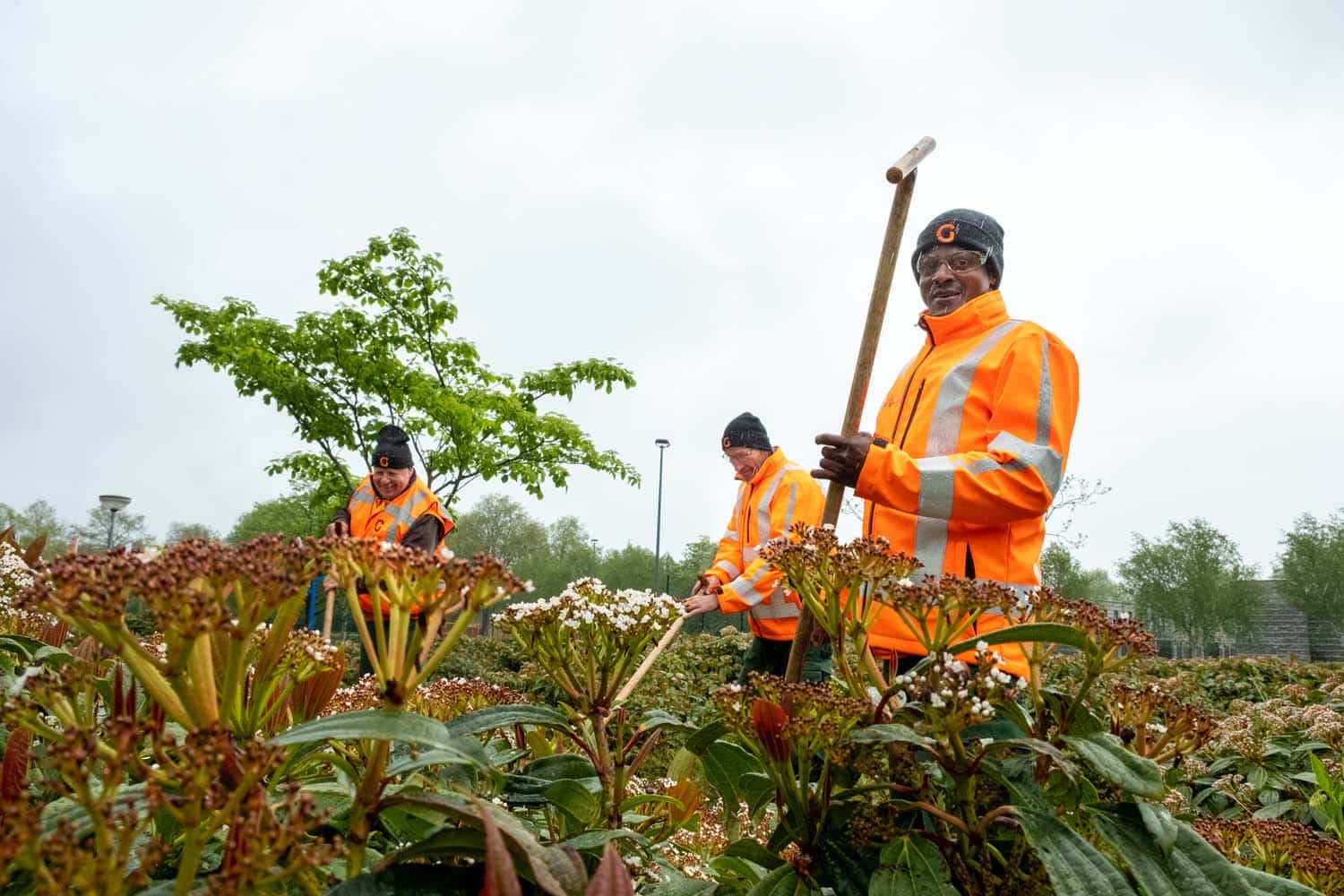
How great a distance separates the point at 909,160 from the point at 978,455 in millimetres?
785

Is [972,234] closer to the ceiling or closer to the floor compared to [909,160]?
closer to the ceiling

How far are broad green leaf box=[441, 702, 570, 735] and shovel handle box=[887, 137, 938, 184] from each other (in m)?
1.45

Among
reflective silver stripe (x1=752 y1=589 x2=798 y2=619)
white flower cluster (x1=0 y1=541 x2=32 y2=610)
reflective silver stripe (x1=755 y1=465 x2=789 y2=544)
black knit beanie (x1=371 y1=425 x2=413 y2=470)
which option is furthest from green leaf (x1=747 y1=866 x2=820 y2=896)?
black knit beanie (x1=371 y1=425 x2=413 y2=470)

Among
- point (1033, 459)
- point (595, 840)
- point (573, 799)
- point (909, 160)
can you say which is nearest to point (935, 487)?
point (1033, 459)

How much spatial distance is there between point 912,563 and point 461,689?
1188 mm

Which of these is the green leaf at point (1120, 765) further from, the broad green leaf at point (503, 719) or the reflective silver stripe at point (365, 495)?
the reflective silver stripe at point (365, 495)

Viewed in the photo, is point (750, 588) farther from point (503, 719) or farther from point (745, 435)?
point (503, 719)

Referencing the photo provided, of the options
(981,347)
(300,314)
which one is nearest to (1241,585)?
(300,314)

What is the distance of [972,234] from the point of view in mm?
3029

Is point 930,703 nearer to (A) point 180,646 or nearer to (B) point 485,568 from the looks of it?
(B) point 485,568

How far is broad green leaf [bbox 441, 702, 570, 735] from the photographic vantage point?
1272 mm

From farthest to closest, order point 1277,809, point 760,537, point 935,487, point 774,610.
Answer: point 760,537 → point 774,610 → point 1277,809 → point 935,487

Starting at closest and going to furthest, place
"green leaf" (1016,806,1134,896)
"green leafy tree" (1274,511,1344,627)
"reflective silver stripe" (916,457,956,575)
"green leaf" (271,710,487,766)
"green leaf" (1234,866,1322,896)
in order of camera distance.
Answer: "green leaf" (271,710,487,766) → "green leaf" (1016,806,1134,896) → "green leaf" (1234,866,1322,896) → "reflective silver stripe" (916,457,956,575) → "green leafy tree" (1274,511,1344,627)

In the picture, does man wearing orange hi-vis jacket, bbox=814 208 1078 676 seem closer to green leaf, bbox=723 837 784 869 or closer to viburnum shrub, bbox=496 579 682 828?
viburnum shrub, bbox=496 579 682 828
